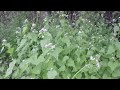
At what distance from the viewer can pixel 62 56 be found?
2848 millimetres

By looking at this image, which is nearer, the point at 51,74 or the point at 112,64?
the point at 51,74

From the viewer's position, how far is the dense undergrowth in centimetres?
259

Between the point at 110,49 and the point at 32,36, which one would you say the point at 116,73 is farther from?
the point at 32,36

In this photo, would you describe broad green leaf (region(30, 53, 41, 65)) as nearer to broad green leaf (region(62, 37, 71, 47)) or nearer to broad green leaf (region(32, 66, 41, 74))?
broad green leaf (region(32, 66, 41, 74))

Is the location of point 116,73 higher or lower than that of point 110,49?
lower

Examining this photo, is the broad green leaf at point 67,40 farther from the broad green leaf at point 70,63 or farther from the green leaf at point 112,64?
the green leaf at point 112,64

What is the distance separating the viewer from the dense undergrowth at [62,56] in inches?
102

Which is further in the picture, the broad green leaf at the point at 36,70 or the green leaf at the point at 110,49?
the green leaf at the point at 110,49

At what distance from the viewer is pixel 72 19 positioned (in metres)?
4.33

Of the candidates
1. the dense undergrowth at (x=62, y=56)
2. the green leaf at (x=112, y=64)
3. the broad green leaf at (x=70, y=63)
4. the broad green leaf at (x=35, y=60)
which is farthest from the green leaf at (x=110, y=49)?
the broad green leaf at (x=35, y=60)

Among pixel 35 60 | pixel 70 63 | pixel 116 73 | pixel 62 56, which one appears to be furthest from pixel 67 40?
pixel 116 73
